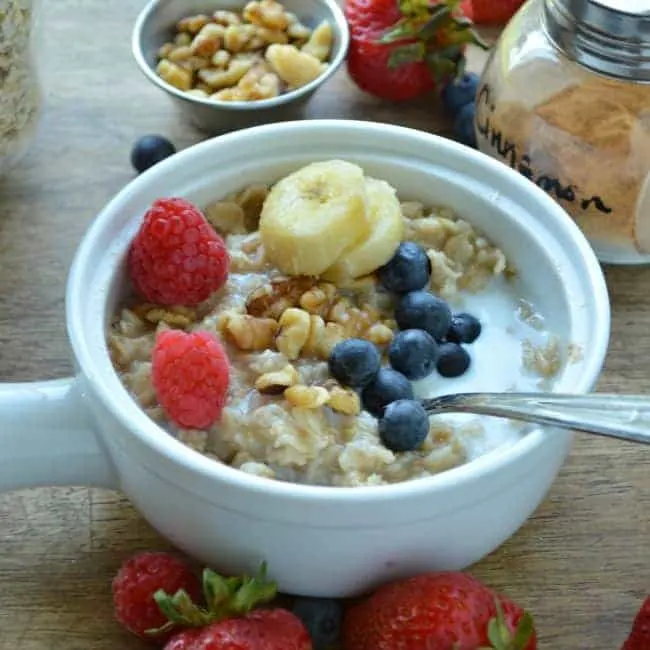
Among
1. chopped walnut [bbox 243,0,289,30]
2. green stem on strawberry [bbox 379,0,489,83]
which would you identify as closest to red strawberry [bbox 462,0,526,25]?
green stem on strawberry [bbox 379,0,489,83]

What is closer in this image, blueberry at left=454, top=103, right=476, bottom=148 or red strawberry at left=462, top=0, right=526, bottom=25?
blueberry at left=454, top=103, right=476, bottom=148

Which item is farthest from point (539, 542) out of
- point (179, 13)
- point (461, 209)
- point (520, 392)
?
point (179, 13)

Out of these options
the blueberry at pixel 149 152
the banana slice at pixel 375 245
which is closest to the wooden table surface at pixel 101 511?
the blueberry at pixel 149 152

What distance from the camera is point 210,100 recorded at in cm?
130

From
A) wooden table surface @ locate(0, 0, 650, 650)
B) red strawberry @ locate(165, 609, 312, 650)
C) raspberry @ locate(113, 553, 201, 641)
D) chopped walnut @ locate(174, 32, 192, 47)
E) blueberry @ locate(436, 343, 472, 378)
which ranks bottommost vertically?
wooden table surface @ locate(0, 0, 650, 650)

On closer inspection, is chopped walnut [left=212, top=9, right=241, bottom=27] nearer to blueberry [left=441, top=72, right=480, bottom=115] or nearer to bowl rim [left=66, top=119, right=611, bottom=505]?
blueberry [left=441, top=72, right=480, bottom=115]

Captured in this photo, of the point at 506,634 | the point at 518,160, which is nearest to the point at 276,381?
the point at 506,634

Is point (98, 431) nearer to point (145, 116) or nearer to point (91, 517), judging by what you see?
point (91, 517)

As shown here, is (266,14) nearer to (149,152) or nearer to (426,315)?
(149,152)

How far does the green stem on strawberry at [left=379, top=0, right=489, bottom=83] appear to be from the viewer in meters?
1.32

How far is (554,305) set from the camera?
992mm

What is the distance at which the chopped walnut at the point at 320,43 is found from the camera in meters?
1.37

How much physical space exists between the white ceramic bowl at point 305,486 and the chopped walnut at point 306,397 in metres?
0.09

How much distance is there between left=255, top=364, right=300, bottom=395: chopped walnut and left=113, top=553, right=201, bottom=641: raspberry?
0.15 meters
